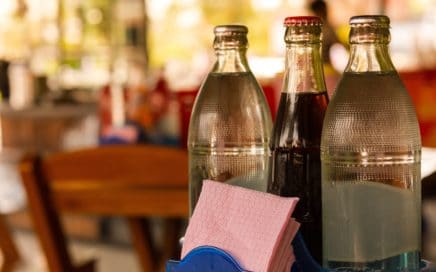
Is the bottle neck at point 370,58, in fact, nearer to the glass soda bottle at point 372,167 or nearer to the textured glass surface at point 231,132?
the glass soda bottle at point 372,167

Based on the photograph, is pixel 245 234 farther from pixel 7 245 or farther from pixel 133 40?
pixel 133 40

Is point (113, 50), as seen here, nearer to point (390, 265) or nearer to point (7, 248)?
point (7, 248)

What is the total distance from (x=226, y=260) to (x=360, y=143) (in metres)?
0.14

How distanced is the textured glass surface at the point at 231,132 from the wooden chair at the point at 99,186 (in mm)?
930

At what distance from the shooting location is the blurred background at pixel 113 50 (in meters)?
5.10

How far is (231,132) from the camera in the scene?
777 mm

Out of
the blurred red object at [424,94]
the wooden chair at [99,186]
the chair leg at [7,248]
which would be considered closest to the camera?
the wooden chair at [99,186]

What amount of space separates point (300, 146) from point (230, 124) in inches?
3.0

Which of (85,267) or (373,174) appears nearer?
(373,174)

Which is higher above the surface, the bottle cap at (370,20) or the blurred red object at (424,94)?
the bottle cap at (370,20)

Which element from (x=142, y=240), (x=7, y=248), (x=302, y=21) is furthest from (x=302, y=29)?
(x=7, y=248)

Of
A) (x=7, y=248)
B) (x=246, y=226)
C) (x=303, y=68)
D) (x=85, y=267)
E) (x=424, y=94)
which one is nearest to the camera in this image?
(x=246, y=226)

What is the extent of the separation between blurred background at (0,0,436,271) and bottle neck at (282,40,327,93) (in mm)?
3212

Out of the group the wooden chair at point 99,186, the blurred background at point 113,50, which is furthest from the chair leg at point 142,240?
the blurred background at point 113,50
